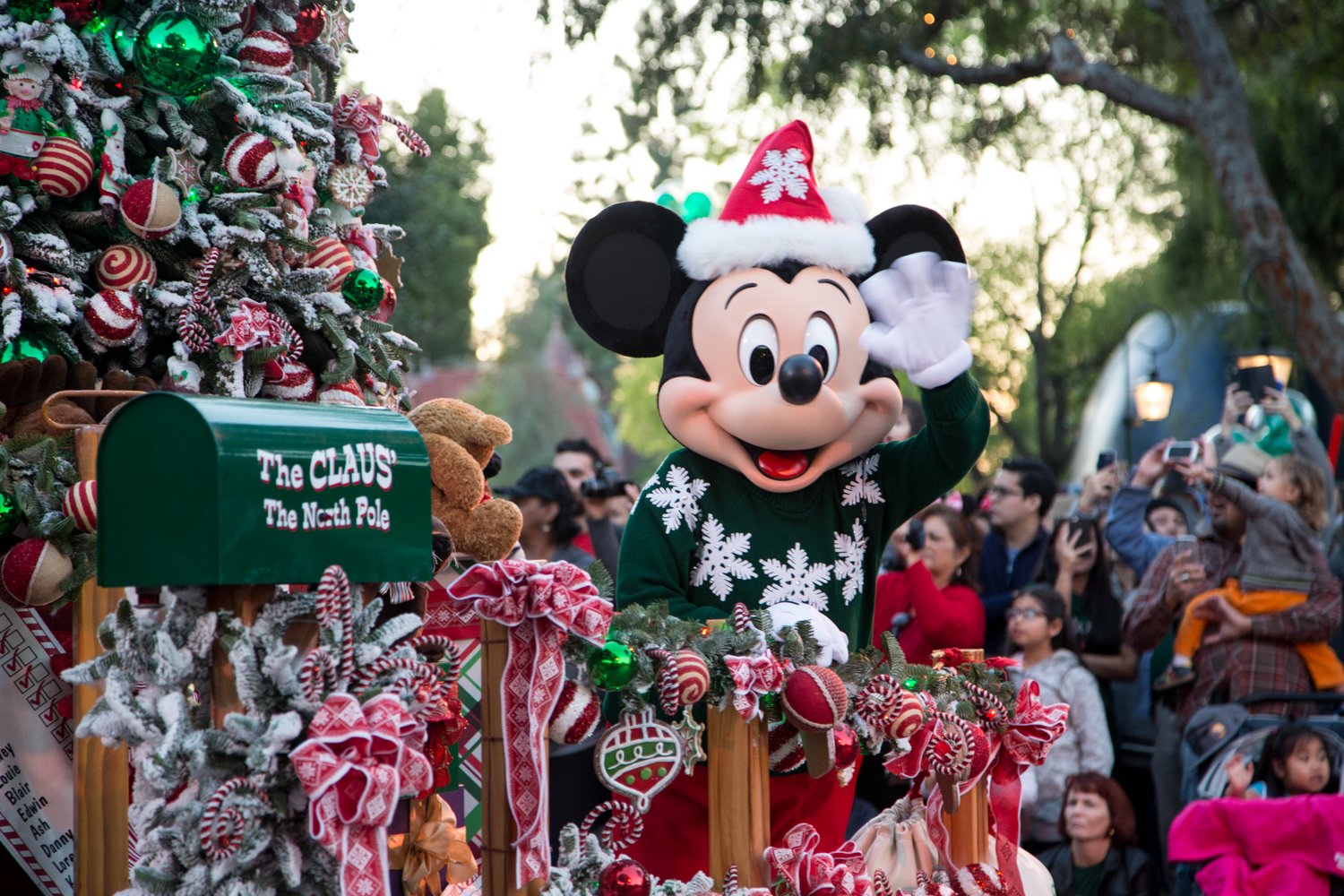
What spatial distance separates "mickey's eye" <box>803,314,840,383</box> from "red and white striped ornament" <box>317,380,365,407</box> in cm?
129

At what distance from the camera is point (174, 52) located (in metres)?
3.72

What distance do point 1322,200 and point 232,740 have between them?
13.5 meters

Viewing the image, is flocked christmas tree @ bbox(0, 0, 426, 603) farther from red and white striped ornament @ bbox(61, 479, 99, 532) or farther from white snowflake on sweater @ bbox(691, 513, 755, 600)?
white snowflake on sweater @ bbox(691, 513, 755, 600)

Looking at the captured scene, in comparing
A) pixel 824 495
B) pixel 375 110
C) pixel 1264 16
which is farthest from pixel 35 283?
pixel 1264 16

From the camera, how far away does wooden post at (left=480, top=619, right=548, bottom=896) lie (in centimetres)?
256

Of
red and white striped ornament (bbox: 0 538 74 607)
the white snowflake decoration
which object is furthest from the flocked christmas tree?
the white snowflake decoration

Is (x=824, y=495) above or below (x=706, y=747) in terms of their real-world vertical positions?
above

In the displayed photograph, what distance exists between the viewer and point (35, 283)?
3.62 meters

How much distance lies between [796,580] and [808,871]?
86cm

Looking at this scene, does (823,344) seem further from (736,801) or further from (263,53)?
(263,53)

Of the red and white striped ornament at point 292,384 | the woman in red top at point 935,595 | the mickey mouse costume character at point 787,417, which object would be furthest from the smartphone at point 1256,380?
the red and white striped ornament at point 292,384

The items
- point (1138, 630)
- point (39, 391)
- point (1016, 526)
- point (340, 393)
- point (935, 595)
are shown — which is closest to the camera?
point (39, 391)

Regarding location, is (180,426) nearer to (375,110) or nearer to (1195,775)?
(375,110)

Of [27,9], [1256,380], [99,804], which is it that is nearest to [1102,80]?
[1256,380]
